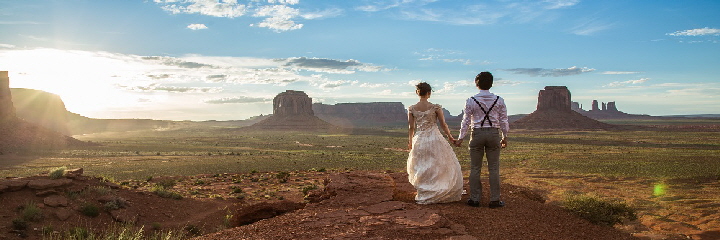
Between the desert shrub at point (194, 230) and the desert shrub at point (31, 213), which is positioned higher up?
the desert shrub at point (31, 213)

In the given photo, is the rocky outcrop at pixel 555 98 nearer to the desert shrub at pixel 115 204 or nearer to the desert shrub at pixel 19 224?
the desert shrub at pixel 115 204

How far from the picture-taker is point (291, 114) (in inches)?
6181

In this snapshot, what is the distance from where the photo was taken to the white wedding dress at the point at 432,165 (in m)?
6.65

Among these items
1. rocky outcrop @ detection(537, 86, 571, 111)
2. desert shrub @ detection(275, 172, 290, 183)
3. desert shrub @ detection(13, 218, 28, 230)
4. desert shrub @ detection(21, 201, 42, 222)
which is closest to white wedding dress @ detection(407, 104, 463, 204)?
desert shrub @ detection(13, 218, 28, 230)

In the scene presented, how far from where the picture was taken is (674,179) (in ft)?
67.5

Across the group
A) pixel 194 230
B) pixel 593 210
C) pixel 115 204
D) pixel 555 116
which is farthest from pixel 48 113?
pixel 555 116

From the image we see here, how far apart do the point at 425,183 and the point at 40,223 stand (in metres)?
9.43

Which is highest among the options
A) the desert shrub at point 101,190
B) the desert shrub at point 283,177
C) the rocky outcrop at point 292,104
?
the rocky outcrop at point 292,104

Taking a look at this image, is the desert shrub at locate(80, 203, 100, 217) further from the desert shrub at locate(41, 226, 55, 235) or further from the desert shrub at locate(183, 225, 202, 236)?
the desert shrub at locate(183, 225, 202, 236)

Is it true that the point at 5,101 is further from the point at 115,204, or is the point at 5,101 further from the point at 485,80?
the point at 485,80

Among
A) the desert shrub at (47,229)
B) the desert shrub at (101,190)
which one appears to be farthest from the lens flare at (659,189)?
the desert shrub at (47,229)

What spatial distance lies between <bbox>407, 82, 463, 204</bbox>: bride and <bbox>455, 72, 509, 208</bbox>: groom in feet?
1.17

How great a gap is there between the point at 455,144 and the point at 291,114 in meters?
153

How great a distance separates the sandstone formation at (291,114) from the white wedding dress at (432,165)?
13193cm
